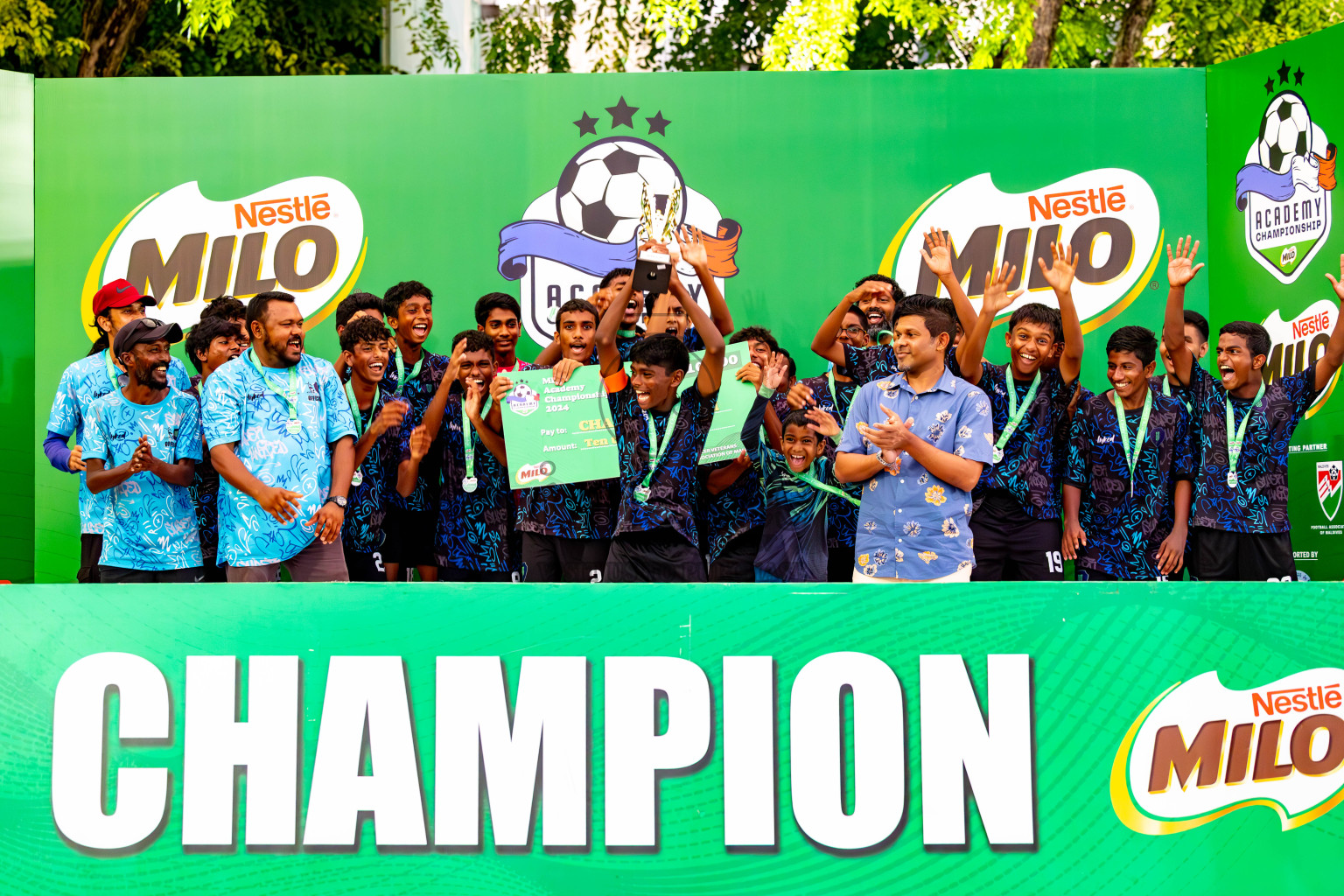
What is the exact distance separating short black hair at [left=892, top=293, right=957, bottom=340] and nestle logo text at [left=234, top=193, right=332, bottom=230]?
4.06m

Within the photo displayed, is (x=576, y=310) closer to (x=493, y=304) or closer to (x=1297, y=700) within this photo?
(x=493, y=304)

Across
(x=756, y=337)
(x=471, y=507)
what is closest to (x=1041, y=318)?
(x=756, y=337)

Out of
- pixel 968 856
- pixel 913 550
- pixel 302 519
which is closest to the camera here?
pixel 968 856

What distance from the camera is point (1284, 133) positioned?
715 centimetres

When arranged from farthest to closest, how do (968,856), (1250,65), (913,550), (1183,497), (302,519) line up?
(1250,65) → (1183,497) → (302,519) → (913,550) → (968,856)

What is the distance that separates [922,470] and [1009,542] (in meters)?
1.27

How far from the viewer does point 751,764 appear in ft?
11.7

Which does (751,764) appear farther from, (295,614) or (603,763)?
(295,614)

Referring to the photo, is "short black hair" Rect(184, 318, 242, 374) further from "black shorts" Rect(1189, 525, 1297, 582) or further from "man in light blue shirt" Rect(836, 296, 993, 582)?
"black shorts" Rect(1189, 525, 1297, 582)

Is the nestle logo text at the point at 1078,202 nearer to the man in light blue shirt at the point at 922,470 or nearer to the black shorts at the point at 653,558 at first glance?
the man in light blue shirt at the point at 922,470

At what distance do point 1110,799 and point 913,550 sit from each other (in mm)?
1338

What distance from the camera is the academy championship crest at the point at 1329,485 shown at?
23.0 ft

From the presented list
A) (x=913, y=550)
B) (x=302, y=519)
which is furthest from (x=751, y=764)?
(x=302, y=519)

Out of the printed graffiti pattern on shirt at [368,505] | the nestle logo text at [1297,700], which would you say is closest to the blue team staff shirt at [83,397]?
the printed graffiti pattern on shirt at [368,505]
